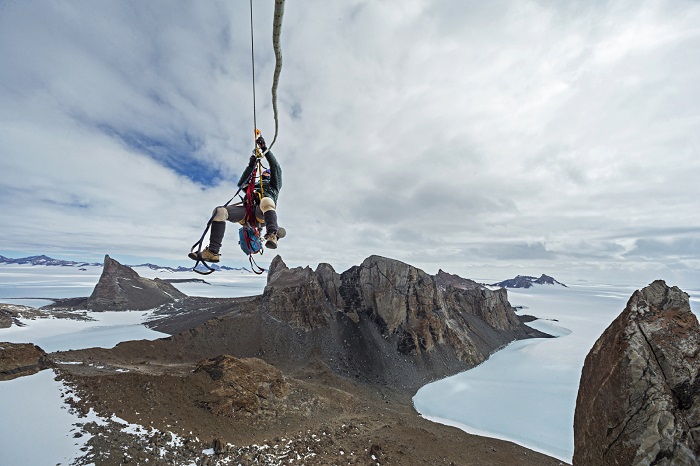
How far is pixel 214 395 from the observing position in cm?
2020

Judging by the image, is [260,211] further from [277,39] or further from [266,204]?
[277,39]

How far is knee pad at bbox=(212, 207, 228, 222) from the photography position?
6.84m

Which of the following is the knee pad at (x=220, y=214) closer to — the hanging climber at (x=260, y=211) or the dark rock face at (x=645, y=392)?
the hanging climber at (x=260, y=211)

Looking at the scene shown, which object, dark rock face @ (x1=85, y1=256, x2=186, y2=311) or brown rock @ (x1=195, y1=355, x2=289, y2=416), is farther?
dark rock face @ (x1=85, y1=256, x2=186, y2=311)

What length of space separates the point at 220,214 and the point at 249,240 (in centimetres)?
128

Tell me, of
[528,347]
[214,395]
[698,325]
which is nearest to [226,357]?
[214,395]

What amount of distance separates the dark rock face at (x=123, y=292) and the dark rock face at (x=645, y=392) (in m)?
110

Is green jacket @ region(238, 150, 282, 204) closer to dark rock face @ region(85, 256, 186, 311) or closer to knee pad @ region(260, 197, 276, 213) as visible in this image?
knee pad @ region(260, 197, 276, 213)

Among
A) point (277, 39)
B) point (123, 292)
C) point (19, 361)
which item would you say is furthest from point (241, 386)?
point (123, 292)

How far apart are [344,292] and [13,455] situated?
175ft

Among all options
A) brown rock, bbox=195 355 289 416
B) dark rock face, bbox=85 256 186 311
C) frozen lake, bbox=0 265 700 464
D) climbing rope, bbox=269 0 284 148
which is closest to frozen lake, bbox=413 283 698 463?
frozen lake, bbox=0 265 700 464

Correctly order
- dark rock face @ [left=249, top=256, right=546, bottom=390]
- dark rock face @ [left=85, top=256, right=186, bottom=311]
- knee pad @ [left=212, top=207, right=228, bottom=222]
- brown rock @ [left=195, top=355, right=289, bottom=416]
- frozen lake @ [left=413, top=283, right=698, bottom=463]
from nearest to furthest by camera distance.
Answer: knee pad @ [left=212, top=207, right=228, bottom=222] → brown rock @ [left=195, top=355, right=289, bottom=416] → frozen lake @ [left=413, top=283, right=698, bottom=463] → dark rock face @ [left=249, top=256, right=546, bottom=390] → dark rock face @ [left=85, top=256, right=186, bottom=311]

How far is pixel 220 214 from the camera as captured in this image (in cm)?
692

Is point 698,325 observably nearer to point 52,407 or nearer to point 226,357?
point 52,407
